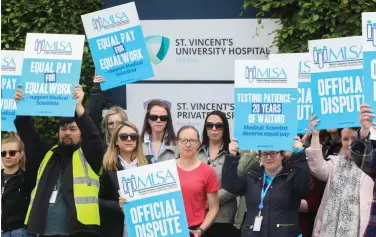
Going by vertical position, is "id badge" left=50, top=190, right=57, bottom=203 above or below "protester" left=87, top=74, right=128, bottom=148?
below

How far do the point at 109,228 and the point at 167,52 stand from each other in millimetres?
3233

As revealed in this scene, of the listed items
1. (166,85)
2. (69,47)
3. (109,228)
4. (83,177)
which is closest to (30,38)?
(69,47)

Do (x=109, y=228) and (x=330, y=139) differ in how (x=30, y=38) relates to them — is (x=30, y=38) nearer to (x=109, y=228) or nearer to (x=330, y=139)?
(x=109, y=228)

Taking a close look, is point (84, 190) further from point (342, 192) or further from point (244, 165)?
point (342, 192)

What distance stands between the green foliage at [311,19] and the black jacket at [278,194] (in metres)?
2.72

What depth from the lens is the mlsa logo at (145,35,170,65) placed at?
33.8 feet

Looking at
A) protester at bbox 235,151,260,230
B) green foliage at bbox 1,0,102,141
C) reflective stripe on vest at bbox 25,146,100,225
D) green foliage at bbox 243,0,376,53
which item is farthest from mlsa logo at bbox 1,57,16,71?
green foliage at bbox 243,0,376,53

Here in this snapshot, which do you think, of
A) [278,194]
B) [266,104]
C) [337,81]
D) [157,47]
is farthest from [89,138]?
[157,47]

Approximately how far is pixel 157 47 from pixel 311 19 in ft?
6.13

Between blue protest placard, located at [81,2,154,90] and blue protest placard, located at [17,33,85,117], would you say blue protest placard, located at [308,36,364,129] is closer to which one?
blue protest placard, located at [81,2,154,90]

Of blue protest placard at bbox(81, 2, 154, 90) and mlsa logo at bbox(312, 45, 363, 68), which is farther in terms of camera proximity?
Result: blue protest placard at bbox(81, 2, 154, 90)

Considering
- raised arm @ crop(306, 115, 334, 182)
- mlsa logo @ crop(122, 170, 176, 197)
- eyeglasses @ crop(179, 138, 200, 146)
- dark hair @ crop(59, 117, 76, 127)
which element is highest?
dark hair @ crop(59, 117, 76, 127)

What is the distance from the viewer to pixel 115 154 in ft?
25.0

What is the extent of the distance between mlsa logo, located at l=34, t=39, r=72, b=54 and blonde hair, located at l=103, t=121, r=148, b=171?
2.84 feet
